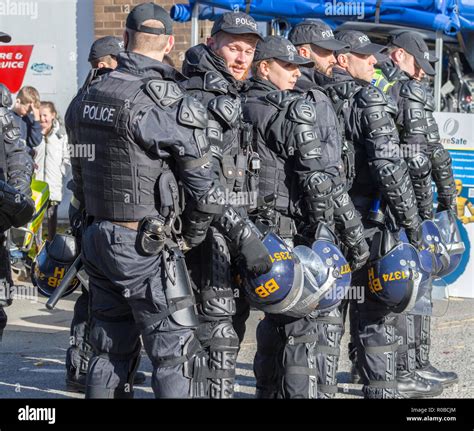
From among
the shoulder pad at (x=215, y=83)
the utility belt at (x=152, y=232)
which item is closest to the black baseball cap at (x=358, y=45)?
the shoulder pad at (x=215, y=83)

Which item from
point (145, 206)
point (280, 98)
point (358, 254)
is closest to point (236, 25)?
point (280, 98)

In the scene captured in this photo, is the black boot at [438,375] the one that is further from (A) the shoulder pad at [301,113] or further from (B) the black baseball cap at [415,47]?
(A) the shoulder pad at [301,113]

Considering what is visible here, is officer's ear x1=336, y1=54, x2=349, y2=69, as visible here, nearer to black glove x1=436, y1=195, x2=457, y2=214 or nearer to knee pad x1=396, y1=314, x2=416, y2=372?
black glove x1=436, y1=195, x2=457, y2=214

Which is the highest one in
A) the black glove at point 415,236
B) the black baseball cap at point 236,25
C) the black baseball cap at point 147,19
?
the black baseball cap at point 147,19

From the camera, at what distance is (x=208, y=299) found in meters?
5.53

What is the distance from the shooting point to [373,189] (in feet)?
21.8

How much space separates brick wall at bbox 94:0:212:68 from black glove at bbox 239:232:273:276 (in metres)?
7.79

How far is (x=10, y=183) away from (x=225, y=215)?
1868mm

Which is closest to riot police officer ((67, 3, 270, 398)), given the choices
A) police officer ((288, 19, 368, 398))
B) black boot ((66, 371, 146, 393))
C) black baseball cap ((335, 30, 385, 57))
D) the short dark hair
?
the short dark hair

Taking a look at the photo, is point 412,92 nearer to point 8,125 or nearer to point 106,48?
point 106,48

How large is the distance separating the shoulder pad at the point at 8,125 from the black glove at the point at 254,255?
1967 mm

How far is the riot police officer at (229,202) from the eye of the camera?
5.43 m
